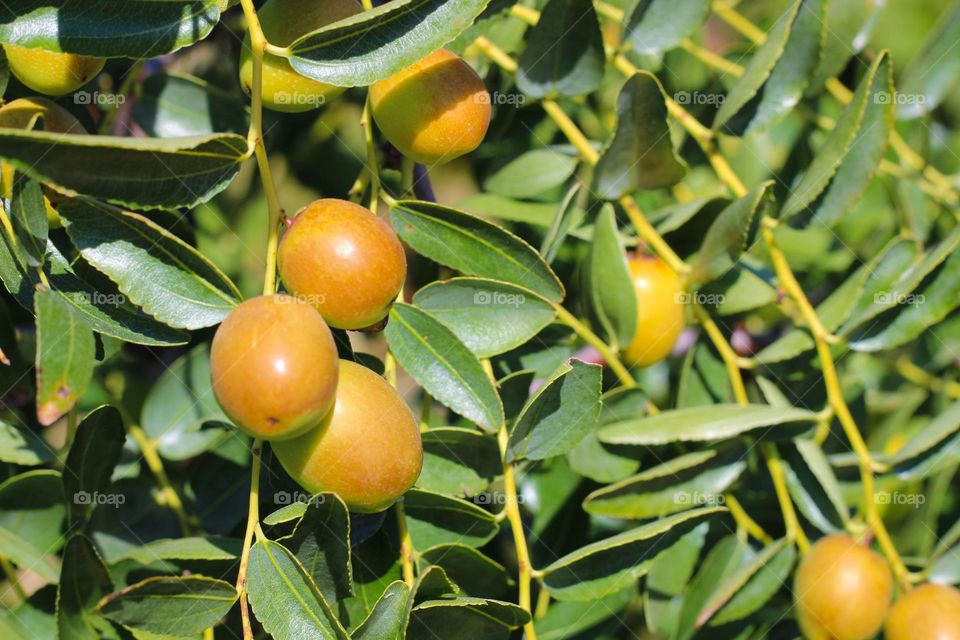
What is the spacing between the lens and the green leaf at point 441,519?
928mm

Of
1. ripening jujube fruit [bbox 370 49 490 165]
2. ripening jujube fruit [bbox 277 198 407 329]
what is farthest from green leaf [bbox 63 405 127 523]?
ripening jujube fruit [bbox 370 49 490 165]

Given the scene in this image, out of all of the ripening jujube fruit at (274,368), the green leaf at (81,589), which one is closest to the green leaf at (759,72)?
the ripening jujube fruit at (274,368)

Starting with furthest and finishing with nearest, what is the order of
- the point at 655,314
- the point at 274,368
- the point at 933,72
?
the point at 933,72
the point at 655,314
the point at 274,368

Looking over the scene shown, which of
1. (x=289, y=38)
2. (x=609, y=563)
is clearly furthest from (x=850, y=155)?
(x=289, y=38)

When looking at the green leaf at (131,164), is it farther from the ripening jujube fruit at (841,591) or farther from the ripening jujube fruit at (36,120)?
the ripening jujube fruit at (841,591)

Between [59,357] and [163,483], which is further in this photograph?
[163,483]

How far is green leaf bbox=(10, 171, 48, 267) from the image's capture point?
75 cm

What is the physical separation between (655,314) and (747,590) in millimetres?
345

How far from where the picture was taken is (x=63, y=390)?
0.71 metres

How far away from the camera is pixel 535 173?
4.07 ft

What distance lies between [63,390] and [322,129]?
3.01 feet

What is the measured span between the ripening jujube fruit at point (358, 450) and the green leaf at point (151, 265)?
0.14 m

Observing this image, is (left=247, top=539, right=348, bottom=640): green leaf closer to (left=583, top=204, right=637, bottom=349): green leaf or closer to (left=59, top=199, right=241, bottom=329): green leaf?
(left=59, top=199, right=241, bottom=329): green leaf

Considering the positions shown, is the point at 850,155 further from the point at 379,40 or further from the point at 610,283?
the point at 379,40
